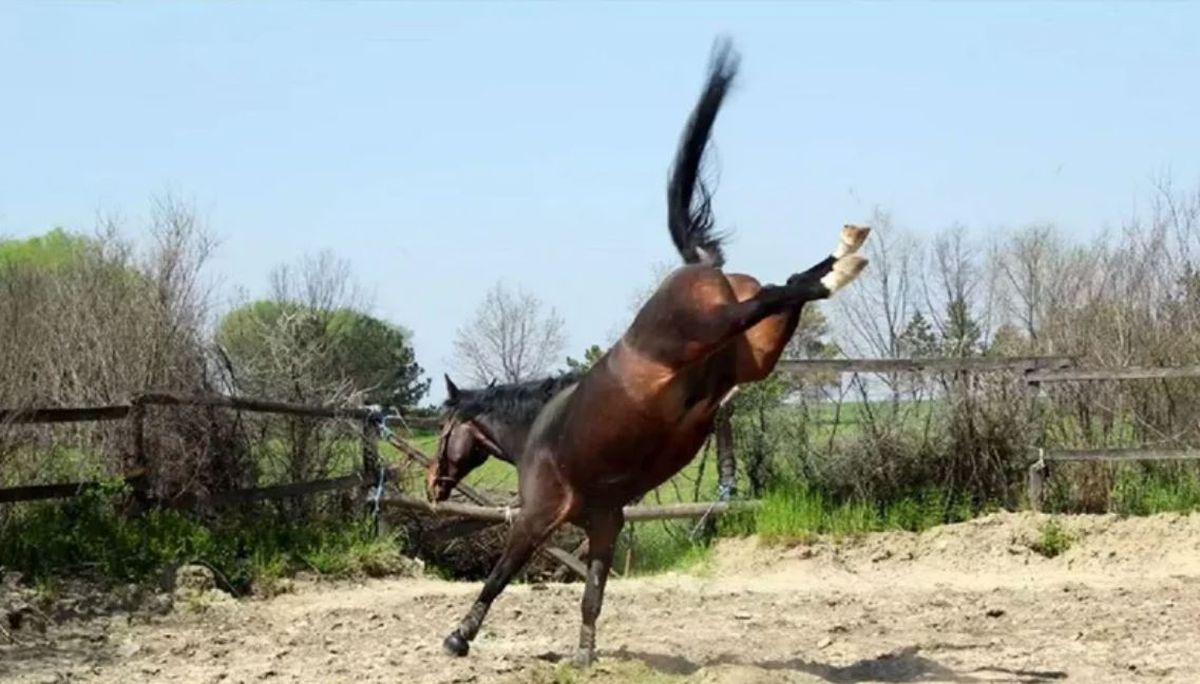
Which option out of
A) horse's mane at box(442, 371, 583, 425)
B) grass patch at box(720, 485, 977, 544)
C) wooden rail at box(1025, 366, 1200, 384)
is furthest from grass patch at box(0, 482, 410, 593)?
wooden rail at box(1025, 366, 1200, 384)

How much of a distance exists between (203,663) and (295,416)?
5675 millimetres

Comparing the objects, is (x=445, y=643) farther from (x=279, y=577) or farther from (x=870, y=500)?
(x=870, y=500)

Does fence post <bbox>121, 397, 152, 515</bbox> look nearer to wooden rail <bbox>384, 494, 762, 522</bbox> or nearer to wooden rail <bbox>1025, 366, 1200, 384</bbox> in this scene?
wooden rail <bbox>384, 494, 762, 522</bbox>

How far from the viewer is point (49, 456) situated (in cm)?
1258

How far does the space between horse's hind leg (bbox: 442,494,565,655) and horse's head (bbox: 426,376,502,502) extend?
3.23 ft

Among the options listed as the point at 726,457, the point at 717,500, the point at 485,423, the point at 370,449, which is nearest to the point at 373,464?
the point at 370,449

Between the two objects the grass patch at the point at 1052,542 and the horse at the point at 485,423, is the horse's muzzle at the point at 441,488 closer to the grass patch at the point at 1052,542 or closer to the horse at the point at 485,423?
the horse at the point at 485,423

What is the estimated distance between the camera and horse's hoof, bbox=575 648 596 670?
7.85 m

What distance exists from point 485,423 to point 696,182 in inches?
80.7

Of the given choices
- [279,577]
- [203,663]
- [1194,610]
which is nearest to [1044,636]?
[1194,610]

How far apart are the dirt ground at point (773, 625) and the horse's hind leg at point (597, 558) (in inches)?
11.9

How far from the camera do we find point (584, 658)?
7.91 metres

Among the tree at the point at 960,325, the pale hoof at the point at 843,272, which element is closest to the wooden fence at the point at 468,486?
the tree at the point at 960,325

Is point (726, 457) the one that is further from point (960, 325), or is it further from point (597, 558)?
point (960, 325)
